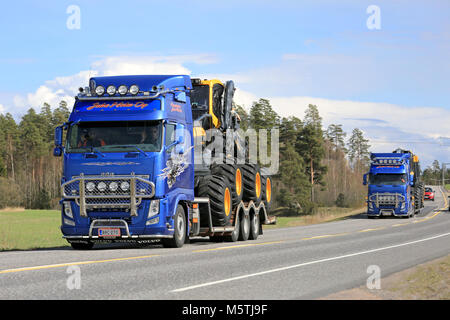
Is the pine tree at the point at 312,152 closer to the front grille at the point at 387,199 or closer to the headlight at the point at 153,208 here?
the front grille at the point at 387,199

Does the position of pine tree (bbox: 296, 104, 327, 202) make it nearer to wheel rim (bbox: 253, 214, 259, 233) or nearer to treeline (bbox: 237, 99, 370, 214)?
treeline (bbox: 237, 99, 370, 214)

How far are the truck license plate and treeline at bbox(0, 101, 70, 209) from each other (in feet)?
351

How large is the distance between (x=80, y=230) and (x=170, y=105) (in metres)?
3.68

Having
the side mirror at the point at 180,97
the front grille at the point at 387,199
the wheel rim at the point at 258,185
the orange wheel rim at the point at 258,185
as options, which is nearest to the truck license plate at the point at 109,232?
the side mirror at the point at 180,97

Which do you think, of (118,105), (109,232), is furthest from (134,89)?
(109,232)

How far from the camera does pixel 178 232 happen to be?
16562 millimetres

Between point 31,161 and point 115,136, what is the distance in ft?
399

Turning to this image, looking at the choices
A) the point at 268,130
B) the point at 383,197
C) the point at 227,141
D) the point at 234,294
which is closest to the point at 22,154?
the point at 268,130

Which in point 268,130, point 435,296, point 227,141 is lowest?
point 435,296

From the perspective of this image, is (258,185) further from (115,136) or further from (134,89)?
(115,136)
